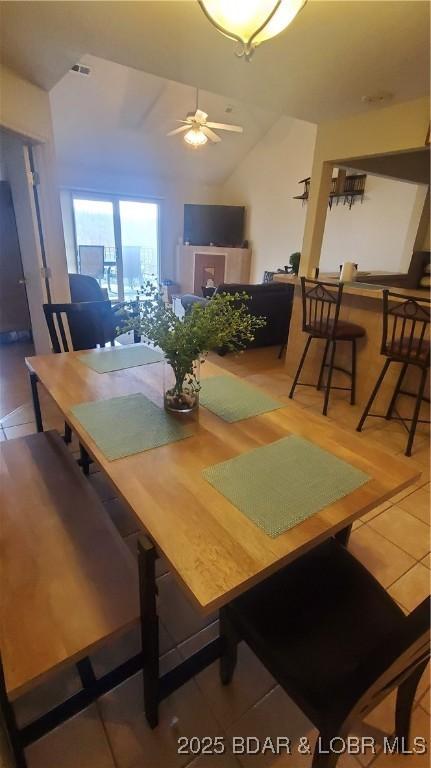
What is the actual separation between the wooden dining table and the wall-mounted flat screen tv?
7.07m

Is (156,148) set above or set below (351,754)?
above

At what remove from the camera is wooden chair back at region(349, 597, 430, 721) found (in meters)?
0.64

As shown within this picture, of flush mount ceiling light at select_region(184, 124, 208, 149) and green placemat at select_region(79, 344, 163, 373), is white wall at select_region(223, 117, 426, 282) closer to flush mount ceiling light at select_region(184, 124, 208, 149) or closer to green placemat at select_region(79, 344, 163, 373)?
flush mount ceiling light at select_region(184, 124, 208, 149)

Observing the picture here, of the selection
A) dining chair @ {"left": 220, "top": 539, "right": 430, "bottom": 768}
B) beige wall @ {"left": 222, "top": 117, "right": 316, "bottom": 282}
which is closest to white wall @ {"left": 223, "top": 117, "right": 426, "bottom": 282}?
beige wall @ {"left": 222, "top": 117, "right": 316, "bottom": 282}

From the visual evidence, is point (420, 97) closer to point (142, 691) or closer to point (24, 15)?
point (24, 15)

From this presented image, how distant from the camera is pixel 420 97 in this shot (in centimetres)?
266

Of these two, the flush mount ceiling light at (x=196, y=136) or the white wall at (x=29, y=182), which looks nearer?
the white wall at (x=29, y=182)

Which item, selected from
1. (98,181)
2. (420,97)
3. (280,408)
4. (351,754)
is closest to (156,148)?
(98,181)

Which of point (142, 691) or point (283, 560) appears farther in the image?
point (142, 691)

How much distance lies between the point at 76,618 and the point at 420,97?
3.73 metres

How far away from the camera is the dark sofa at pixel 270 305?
14.1 feet

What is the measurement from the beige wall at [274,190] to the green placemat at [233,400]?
5.87m

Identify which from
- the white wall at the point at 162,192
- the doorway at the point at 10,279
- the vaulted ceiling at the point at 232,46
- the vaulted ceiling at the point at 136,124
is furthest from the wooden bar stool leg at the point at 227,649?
the white wall at the point at 162,192

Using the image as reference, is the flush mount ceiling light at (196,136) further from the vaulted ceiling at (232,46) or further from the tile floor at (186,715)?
the tile floor at (186,715)
